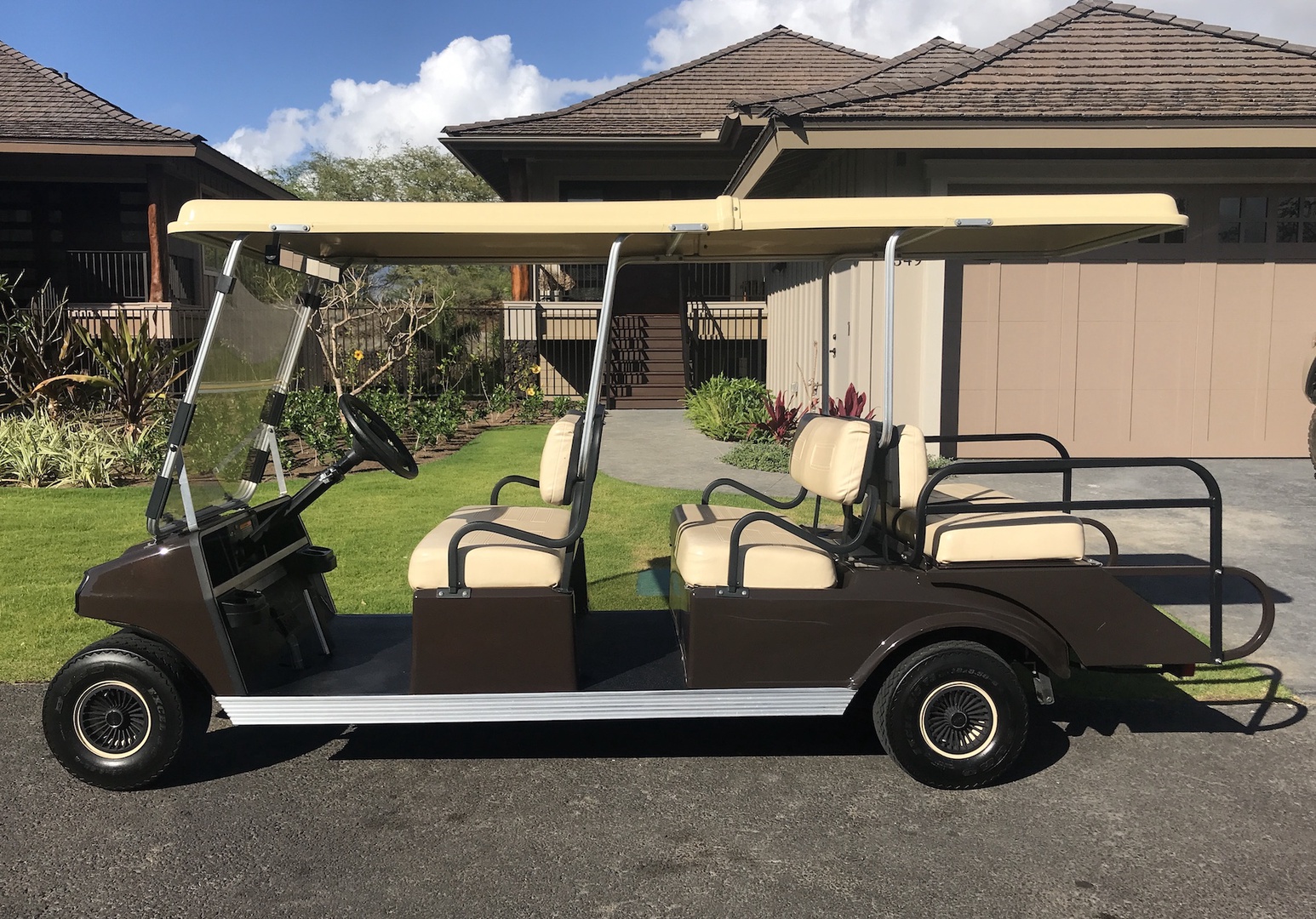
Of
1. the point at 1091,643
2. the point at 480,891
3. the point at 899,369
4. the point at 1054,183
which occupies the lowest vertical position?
the point at 480,891

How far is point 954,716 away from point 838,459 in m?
0.93

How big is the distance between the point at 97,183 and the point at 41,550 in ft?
45.7

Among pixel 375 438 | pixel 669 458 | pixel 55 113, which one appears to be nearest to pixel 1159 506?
pixel 375 438

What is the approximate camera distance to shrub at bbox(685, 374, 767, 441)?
11.5 meters

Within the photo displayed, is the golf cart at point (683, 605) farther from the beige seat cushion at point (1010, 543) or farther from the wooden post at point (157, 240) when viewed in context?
the wooden post at point (157, 240)

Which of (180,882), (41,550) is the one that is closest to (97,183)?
(41,550)

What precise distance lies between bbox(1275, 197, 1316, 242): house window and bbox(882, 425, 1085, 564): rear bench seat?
7930 millimetres

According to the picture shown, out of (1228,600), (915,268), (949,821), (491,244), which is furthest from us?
(915,268)

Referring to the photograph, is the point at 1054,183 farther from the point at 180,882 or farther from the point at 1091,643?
the point at 180,882

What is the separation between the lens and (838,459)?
3586mm

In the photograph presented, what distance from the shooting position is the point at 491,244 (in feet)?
12.8

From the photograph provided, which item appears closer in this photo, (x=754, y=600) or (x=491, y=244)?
(x=754, y=600)

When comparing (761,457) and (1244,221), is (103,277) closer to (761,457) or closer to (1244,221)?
(761,457)

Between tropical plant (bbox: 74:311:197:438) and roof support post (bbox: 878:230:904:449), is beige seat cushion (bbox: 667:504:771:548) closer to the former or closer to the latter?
roof support post (bbox: 878:230:904:449)
